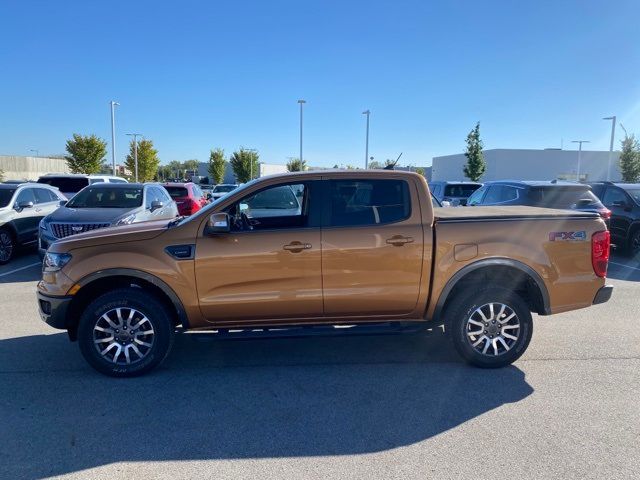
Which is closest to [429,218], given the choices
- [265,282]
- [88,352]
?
[265,282]

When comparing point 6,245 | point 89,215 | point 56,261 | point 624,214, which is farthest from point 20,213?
point 624,214

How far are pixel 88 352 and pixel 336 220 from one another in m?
2.52

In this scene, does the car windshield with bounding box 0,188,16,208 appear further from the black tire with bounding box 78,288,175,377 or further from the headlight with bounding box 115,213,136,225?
the black tire with bounding box 78,288,175,377

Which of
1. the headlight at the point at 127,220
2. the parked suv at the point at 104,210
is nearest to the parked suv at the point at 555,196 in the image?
the parked suv at the point at 104,210

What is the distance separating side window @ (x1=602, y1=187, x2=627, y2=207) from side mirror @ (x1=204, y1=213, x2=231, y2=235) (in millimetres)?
10533

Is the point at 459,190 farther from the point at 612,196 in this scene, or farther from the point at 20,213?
the point at 20,213

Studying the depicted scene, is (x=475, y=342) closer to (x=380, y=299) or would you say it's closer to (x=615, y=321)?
(x=380, y=299)

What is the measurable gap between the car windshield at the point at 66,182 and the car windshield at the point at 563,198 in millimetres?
13027

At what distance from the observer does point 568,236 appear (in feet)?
14.1

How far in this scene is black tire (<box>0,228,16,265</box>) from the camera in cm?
948

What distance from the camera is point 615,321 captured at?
5863 mm

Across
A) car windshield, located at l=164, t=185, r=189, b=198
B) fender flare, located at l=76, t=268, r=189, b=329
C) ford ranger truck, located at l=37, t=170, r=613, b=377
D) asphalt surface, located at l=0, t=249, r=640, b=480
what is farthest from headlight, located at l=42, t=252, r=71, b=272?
car windshield, located at l=164, t=185, r=189, b=198

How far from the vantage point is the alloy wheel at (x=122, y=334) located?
161 inches

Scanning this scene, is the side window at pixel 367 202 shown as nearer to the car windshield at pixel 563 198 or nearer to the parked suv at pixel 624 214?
the car windshield at pixel 563 198
